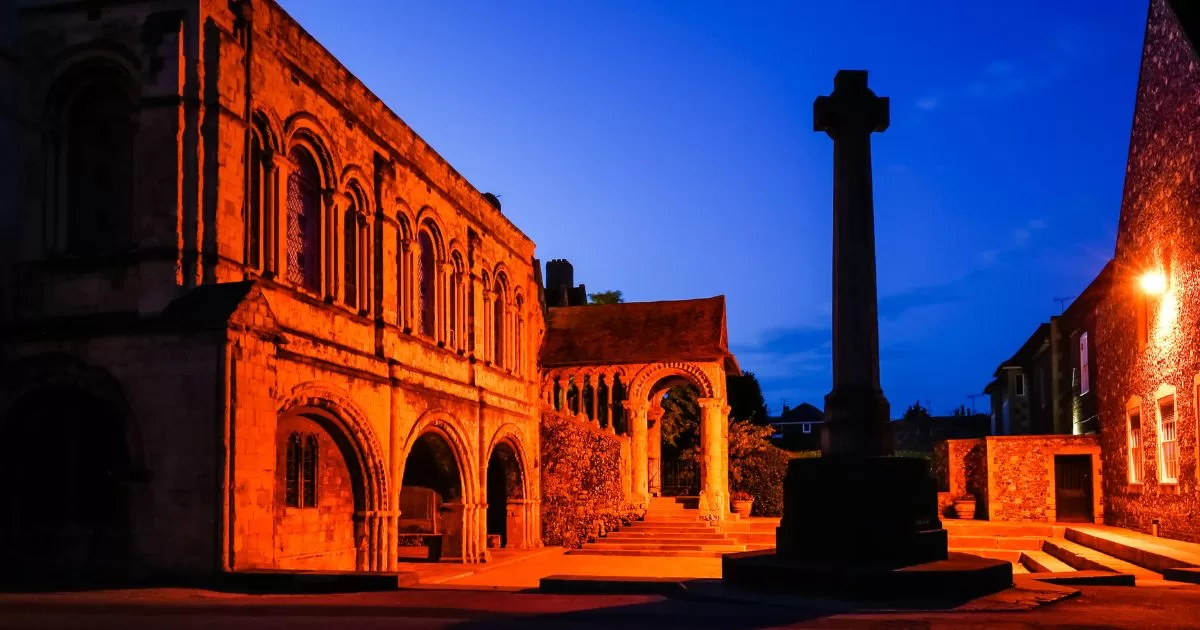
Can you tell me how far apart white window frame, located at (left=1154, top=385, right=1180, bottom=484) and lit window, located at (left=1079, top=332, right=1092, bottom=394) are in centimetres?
897

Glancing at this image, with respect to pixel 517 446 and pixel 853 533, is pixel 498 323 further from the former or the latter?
pixel 853 533

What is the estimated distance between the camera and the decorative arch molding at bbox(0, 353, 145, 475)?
510 inches

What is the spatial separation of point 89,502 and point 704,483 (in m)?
19.3

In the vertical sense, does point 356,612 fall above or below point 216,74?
below

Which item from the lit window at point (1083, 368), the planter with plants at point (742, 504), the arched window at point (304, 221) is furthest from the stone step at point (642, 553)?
the lit window at point (1083, 368)

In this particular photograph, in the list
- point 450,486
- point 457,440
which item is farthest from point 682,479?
point 457,440

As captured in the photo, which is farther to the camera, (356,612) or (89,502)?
(89,502)

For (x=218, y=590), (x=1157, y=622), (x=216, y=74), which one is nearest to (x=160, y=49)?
(x=216, y=74)

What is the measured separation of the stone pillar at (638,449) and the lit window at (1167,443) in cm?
1378

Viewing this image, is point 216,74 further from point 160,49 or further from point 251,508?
point 251,508

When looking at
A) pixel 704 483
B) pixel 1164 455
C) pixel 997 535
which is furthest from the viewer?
pixel 704 483

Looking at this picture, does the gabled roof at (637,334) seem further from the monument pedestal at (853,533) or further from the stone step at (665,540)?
the monument pedestal at (853,533)

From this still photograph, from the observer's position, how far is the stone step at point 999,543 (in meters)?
24.0

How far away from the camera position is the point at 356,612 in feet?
31.8
